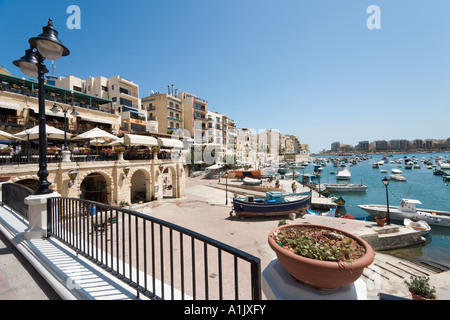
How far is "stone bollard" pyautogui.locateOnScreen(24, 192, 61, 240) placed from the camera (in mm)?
4012

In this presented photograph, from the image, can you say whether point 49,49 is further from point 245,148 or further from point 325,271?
point 245,148

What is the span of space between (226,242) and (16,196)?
31.5 feet

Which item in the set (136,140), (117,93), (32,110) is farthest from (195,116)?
(136,140)

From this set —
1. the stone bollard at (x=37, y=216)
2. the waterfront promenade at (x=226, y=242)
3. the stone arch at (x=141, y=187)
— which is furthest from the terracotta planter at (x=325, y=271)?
the stone arch at (x=141, y=187)

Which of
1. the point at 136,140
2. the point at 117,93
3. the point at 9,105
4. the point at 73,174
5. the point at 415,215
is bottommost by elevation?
the point at 415,215

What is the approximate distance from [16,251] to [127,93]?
38.5m

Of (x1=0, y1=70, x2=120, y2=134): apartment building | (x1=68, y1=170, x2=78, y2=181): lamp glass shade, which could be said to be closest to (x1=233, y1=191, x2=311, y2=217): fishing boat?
(x1=68, y1=170, x2=78, y2=181): lamp glass shade

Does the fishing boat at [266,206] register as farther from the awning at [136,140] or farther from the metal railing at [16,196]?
the metal railing at [16,196]

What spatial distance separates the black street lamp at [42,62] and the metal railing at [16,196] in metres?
1.06

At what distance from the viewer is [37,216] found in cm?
412

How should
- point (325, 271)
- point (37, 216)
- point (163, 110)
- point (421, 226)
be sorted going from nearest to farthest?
point (325, 271), point (37, 216), point (421, 226), point (163, 110)

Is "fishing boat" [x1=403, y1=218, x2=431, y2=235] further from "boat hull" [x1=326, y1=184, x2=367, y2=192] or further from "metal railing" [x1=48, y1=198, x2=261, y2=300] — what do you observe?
"boat hull" [x1=326, y1=184, x2=367, y2=192]

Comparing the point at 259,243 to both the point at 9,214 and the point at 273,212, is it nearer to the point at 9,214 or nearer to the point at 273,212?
the point at 273,212

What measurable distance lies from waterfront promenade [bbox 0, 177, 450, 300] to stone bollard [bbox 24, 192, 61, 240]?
22 cm
